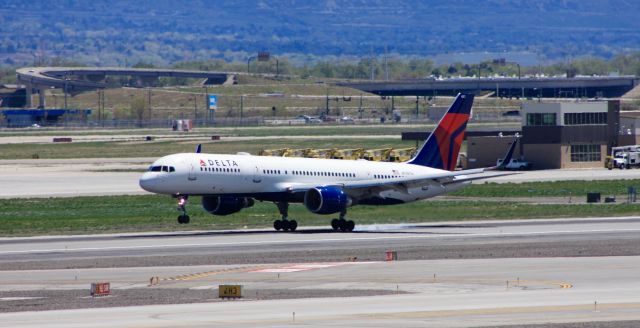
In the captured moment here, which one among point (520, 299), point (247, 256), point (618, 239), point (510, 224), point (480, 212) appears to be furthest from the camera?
point (480, 212)

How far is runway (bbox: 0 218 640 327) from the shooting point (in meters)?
35.9

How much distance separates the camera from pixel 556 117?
397 feet

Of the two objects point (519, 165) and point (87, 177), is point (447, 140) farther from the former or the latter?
point (519, 165)

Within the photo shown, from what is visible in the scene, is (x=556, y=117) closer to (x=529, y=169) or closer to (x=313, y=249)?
(x=529, y=169)

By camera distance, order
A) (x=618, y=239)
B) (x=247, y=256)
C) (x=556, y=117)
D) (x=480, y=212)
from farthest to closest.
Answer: (x=556, y=117) < (x=480, y=212) < (x=618, y=239) < (x=247, y=256)

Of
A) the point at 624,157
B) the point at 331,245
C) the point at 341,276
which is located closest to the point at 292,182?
the point at 331,245

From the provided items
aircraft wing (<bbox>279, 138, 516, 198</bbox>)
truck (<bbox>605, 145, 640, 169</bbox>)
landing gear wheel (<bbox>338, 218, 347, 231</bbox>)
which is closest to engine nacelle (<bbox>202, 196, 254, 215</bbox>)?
aircraft wing (<bbox>279, 138, 516, 198</bbox>)

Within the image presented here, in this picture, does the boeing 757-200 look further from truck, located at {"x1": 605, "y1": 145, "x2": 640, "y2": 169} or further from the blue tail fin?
truck, located at {"x1": 605, "y1": 145, "x2": 640, "y2": 169}

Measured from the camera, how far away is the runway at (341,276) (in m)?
35.9

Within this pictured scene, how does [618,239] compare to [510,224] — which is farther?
[510,224]

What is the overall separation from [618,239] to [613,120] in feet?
224

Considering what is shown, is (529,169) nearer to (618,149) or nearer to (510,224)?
(618,149)

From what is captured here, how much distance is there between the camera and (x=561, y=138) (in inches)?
4739

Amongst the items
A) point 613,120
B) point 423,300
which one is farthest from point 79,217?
point 613,120
